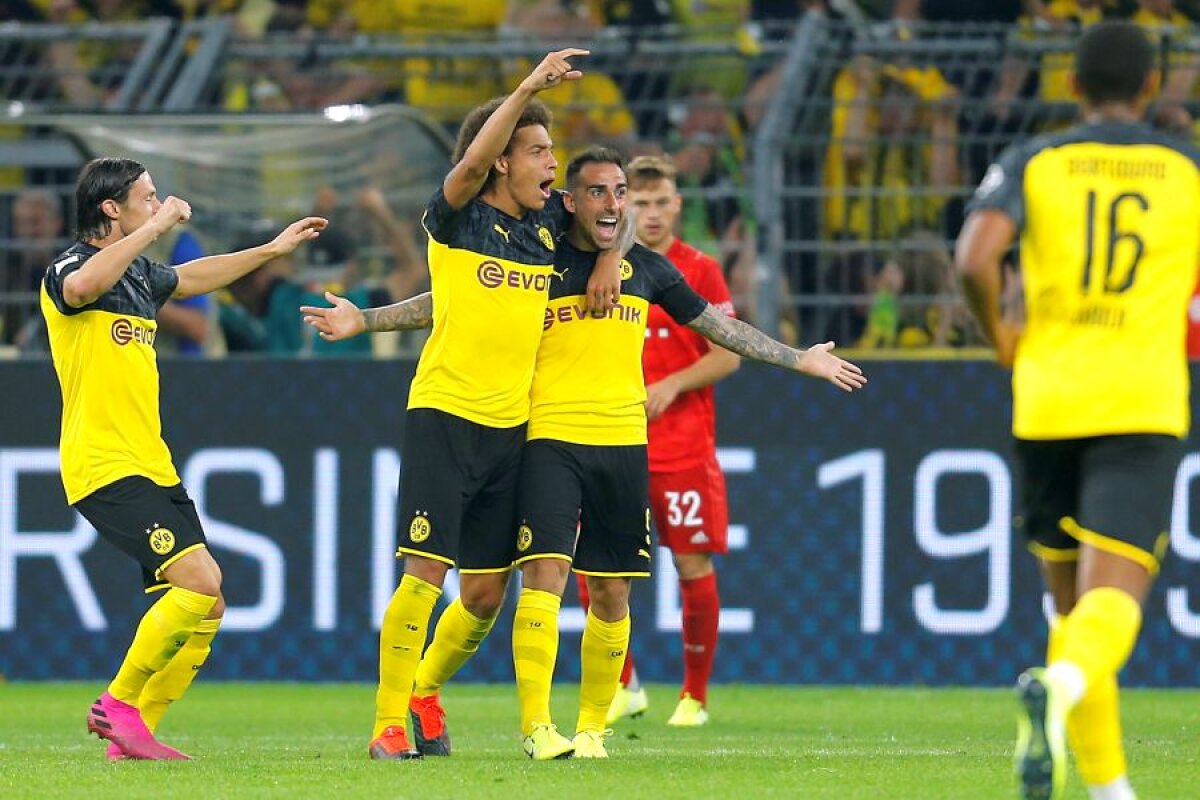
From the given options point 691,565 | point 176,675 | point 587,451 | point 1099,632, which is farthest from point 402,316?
point 1099,632

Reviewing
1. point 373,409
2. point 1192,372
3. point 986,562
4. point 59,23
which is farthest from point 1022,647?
point 59,23

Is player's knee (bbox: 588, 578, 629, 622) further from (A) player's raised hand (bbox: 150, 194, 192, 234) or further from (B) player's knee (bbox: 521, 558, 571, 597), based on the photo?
(A) player's raised hand (bbox: 150, 194, 192, 234)

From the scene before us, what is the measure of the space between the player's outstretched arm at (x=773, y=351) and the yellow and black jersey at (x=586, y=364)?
26cm

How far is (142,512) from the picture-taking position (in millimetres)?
7375

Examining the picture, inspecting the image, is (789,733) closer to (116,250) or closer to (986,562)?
(986,562)

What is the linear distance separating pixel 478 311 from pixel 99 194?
4.82 feet

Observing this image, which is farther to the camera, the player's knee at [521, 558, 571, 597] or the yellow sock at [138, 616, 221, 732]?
the yellow sock at [138, 616, 221, 732]

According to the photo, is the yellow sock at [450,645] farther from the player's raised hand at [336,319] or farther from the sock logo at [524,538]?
the player's raised hand at [336,319]

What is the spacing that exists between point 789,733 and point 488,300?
2.70 metres

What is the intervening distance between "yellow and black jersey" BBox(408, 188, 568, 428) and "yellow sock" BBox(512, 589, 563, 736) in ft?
1.99

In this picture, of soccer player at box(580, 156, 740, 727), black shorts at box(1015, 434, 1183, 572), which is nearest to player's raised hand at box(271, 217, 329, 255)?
soccer player at box(580, 156, 740, 727)

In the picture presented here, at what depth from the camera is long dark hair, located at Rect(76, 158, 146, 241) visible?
24.8 feet

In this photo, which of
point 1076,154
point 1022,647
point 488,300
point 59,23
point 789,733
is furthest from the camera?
point 59,23

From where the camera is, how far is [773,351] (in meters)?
7.52
